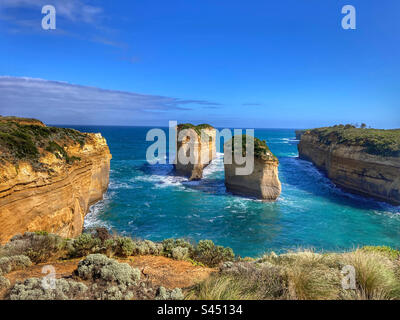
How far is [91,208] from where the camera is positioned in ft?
66.4

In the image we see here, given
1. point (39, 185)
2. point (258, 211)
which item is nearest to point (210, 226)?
point (258, 211)

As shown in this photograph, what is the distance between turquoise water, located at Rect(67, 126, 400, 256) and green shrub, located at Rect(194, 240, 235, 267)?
6.76 m

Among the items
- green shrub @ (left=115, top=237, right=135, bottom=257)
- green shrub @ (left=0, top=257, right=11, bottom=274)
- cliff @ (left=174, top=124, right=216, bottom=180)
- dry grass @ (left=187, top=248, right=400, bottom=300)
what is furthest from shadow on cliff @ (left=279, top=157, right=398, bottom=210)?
green shrub @ (left=0, top=257, right=11, bottom=274)

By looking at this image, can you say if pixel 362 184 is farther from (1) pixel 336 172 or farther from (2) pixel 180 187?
(2) pixel 180 187

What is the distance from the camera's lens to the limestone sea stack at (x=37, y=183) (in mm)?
9414

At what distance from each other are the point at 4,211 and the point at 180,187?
19.5m

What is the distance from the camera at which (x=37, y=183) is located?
1070cm

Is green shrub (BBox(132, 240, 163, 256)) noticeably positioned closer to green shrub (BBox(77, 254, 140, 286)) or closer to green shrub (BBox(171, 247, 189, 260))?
green shrub (BBox(171, 247, 189, 260))

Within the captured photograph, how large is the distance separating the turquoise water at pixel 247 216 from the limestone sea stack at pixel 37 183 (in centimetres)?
423

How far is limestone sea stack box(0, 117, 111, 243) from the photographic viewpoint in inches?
371

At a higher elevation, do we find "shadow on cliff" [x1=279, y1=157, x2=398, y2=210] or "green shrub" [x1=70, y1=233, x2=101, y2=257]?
"green shrub" [x1=70, y1=233, x2=101, y2=257]

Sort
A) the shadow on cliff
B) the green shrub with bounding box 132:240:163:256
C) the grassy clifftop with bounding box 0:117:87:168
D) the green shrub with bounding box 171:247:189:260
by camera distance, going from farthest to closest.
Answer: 1. the shadow on cliff
2. the grassy clifftop with bounding box 0:117:87:168
3. the green shrub with bounding box 132:240:163:256
4. the green shrub with bounding box 171:247:189:260

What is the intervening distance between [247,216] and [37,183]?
50.0ft
